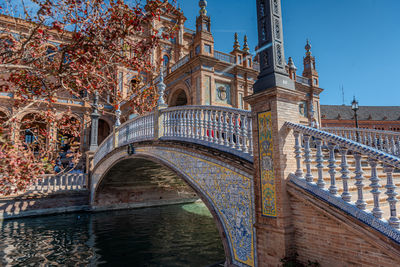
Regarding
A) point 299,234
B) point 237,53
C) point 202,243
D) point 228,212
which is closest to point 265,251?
point 299,234

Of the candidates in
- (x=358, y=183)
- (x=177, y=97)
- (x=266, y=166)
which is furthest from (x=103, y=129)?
(x=358, y=183)

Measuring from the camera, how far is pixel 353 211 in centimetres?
334

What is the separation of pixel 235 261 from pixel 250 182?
164 centimetres

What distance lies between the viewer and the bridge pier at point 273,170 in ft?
13.8

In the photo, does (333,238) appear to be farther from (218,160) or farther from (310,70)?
(310,70)

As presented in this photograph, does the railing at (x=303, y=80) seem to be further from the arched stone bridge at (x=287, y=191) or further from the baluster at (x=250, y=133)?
the baluster at (x=250, y=133)

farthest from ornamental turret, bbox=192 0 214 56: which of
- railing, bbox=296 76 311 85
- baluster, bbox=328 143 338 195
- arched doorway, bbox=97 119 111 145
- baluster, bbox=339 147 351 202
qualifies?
arched doorway, bbox=97 119 111 145

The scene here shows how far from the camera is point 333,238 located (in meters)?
3.64

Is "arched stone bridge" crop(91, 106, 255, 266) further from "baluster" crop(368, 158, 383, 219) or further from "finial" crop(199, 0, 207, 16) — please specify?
"finial" crop(199, 0, 207, 16)

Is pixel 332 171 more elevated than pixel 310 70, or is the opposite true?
pixel 310 70

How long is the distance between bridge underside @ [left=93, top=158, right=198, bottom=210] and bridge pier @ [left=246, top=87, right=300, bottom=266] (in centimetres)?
944

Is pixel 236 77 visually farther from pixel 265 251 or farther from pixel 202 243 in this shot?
pixel 265 251

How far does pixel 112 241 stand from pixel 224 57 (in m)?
14.2

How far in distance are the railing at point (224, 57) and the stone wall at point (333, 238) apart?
15.7 m
